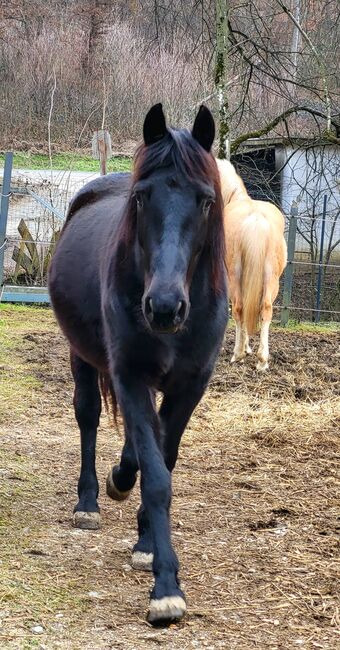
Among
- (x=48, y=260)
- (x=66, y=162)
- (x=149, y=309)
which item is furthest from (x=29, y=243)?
(x=149, y=309)

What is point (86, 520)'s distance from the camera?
386cm

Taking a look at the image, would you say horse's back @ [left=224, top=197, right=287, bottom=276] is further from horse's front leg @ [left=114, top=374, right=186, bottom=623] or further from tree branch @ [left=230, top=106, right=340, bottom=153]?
horse's front leg @ [left=114, top=374, right=186, bottom=623]

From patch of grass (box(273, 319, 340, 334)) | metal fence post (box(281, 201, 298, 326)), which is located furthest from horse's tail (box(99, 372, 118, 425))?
metal fence post (box(281, 201, 298, 326))

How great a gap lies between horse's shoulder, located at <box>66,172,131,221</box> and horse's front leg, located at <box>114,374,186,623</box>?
1.55 metres

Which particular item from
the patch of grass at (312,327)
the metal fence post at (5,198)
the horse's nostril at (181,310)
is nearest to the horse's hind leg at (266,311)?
the patch of grass at (312,327)

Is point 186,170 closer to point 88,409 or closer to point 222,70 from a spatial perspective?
point 88,409

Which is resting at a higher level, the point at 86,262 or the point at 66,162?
the point at 66,162

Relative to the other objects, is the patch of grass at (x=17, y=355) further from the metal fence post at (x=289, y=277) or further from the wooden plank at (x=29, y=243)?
the metal fence post at (x=289, y=277)

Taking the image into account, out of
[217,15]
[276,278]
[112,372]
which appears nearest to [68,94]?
[217,15]

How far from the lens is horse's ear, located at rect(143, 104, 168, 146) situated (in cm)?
297

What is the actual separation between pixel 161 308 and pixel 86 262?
1.50 meters

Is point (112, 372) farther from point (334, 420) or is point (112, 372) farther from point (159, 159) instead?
point (334, 420)

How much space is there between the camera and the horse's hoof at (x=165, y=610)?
276 centimetres

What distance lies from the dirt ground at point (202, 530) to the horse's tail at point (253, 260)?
1485 millimetres
